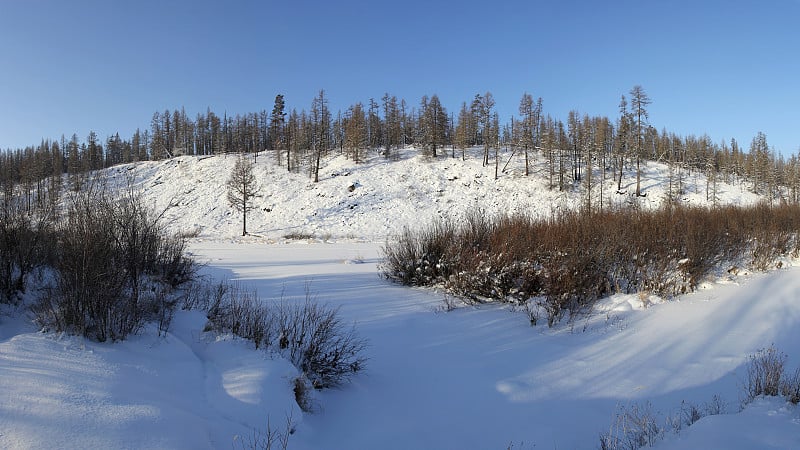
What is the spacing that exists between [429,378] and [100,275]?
3873mm

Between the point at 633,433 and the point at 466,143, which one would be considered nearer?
the point at 633,433

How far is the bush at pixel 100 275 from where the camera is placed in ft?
11.7

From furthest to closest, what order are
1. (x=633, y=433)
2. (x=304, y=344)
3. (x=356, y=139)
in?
(x=356, y=139) < (x=304, y=344) < (x=633, y=433)

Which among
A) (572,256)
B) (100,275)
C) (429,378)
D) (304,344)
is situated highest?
(100,275)

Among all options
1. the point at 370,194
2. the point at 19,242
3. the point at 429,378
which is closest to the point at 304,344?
the point at 429,378

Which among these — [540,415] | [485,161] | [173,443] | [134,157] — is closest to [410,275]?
[540,415]

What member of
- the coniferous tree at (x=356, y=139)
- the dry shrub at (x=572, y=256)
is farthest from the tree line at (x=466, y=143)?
the dry shrub at (x=572, y=256)

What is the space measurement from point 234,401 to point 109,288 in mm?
1865

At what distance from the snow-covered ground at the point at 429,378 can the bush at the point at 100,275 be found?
0.19 metres

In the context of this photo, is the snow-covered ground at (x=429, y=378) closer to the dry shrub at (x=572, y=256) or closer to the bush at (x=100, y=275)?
the bush at (x=100, y=275)

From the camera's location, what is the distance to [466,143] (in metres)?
56.6

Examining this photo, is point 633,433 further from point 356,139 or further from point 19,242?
point 356,139

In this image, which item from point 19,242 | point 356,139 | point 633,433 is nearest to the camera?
point 633,433

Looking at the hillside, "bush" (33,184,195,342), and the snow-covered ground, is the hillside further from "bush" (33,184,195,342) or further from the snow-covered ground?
the snow-covered ground
